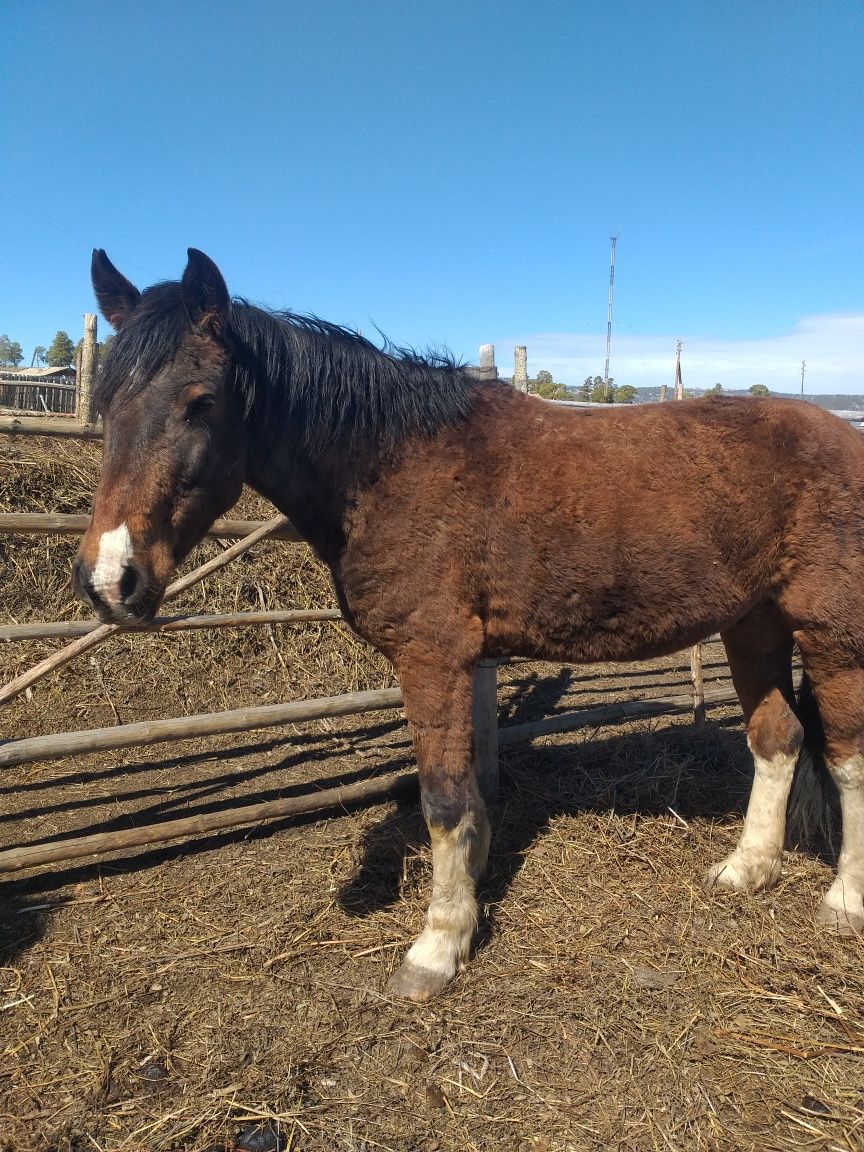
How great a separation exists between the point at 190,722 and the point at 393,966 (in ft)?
5.44

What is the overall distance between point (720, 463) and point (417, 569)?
4.66 feet

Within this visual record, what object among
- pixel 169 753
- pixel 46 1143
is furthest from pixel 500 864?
pixel 169 753

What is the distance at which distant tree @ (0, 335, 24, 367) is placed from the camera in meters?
82.4

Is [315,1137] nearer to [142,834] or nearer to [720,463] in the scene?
[142,834]

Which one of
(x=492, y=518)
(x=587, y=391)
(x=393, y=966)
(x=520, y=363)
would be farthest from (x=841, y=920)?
(x=587, y=391)

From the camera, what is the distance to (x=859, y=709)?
3197 millimetres

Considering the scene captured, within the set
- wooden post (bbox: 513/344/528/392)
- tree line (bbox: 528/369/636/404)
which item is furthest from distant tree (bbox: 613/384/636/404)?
wooden post (bbox: 513/344/528/392)

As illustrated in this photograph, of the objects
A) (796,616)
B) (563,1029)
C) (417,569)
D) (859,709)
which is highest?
(417,569)

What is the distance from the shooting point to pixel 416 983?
9.15 feet

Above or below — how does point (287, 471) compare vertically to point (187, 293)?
below

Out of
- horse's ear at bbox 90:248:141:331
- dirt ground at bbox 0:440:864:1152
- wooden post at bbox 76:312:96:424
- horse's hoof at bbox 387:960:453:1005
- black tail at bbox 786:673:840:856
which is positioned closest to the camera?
dirt ground at bbox 0:440:864:1152

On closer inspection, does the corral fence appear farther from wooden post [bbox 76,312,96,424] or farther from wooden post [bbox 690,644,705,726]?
wooden post [bbox 690,644,705,726]

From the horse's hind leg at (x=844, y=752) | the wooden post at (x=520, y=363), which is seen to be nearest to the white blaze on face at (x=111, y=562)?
the horse's hind leg at (x=844, y=752)

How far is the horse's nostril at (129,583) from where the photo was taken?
224cm
